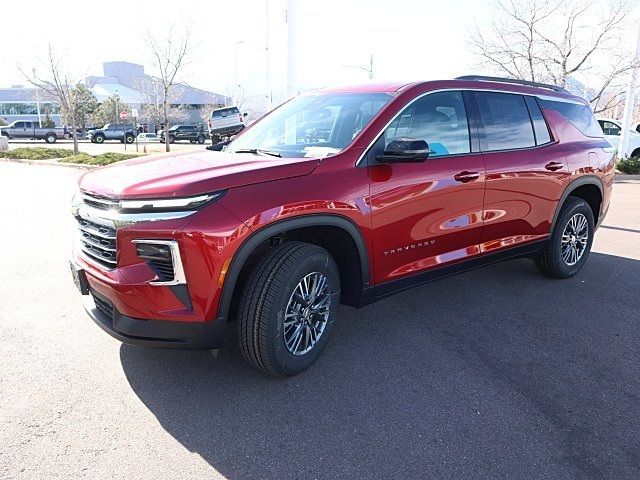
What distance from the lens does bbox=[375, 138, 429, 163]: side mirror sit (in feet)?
10.6

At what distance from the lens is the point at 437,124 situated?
3.87 m

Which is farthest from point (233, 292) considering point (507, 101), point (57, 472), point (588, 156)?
point (588, 156)

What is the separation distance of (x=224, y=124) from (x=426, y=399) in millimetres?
23344

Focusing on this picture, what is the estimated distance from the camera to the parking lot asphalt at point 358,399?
8.14 ft

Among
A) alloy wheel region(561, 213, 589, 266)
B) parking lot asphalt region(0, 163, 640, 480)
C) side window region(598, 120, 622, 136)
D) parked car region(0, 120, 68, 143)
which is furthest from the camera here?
parked car region(0, 120, 68, 143)

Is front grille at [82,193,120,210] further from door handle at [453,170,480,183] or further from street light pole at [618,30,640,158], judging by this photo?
street light pole at [618,30,640,158]

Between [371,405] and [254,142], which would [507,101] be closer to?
[254,142]

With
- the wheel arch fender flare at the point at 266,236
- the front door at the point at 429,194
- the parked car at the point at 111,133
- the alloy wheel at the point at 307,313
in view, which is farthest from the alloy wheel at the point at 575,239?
the parked car at the point at 111,133

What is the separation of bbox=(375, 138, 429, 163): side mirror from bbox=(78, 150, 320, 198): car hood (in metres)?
0.50

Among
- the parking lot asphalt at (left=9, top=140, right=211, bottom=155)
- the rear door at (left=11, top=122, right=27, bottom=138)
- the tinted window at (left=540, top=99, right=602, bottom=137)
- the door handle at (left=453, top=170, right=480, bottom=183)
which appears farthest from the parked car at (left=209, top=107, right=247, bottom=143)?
the rear door at (left=11, top=122, right=27, bottom=138)

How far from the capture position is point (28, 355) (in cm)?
352

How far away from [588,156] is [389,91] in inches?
104

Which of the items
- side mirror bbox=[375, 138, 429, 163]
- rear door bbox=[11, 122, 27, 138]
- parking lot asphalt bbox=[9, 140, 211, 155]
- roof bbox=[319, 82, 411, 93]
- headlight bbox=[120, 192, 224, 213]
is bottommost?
parking lot asphalt bbox=[9, 140, 211, 155]

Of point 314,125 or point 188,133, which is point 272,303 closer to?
point 314,125
